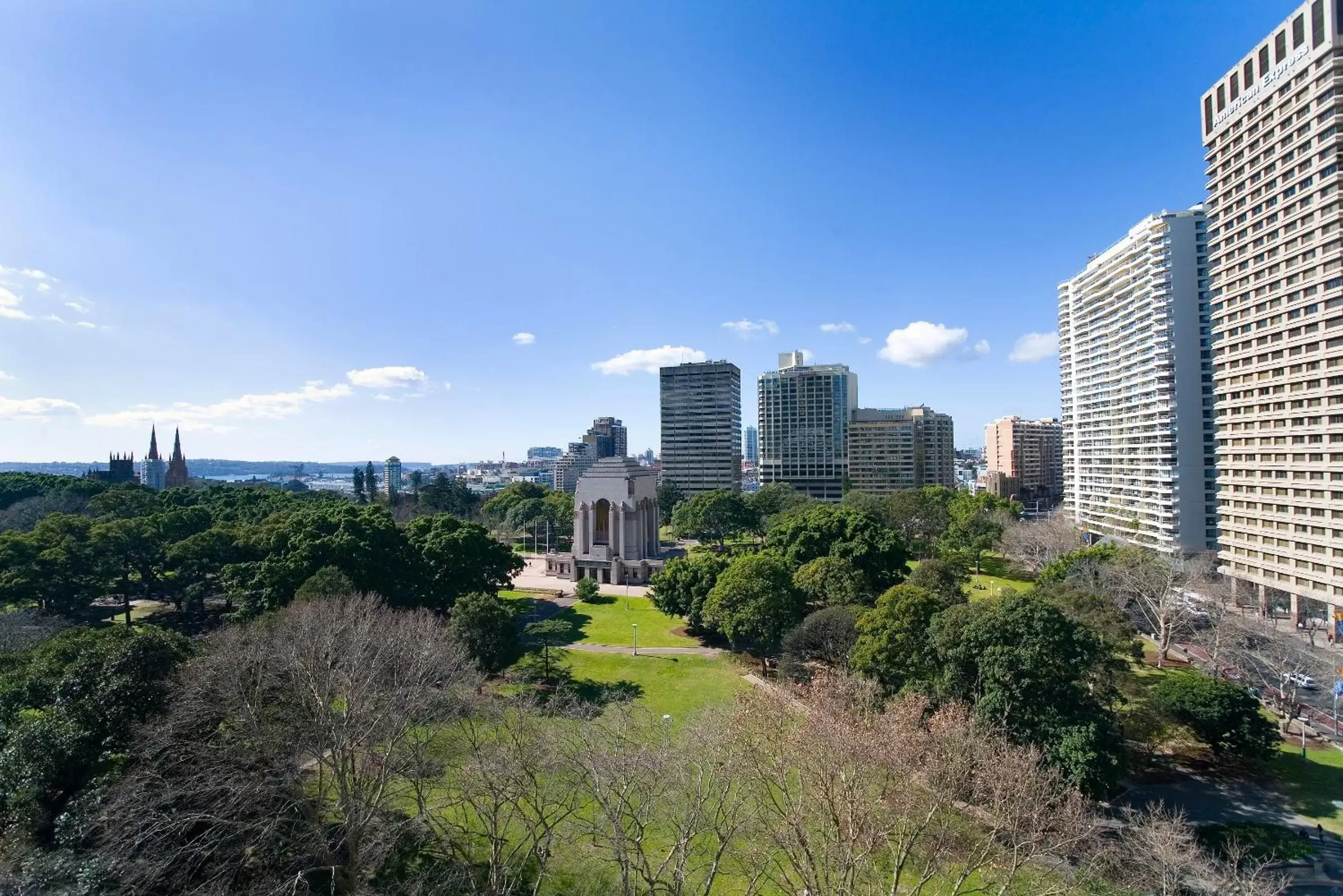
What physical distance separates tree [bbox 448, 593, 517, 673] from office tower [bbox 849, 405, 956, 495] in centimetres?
8130

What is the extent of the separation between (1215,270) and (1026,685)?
149 ft

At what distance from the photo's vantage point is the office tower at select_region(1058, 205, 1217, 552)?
2203 inches

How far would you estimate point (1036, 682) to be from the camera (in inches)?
805

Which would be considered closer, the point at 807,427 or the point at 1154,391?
the point at 1154,391

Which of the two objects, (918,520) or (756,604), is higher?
(918,520)

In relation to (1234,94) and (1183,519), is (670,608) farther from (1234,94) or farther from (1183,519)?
(1234,94)

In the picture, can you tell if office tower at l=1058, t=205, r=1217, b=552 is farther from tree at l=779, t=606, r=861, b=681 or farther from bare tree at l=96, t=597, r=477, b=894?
bare tree at l=96, t=597, r=477, b=894

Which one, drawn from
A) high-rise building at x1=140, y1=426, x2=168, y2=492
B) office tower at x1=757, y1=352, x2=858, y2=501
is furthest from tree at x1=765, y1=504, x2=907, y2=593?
high-rise building at x1=140, y1=426, x2=168, y2=492

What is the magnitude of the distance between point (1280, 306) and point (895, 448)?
63.1 meters

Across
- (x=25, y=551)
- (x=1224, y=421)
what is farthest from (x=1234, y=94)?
(x=25, y=551)

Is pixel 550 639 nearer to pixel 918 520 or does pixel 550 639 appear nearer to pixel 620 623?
pixel 620 623

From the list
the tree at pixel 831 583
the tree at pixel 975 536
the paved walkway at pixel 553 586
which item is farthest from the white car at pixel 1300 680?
the paved walkway at pixel 553 586

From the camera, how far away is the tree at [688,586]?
36875 millimetres

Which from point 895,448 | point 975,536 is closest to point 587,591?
point 975,536
